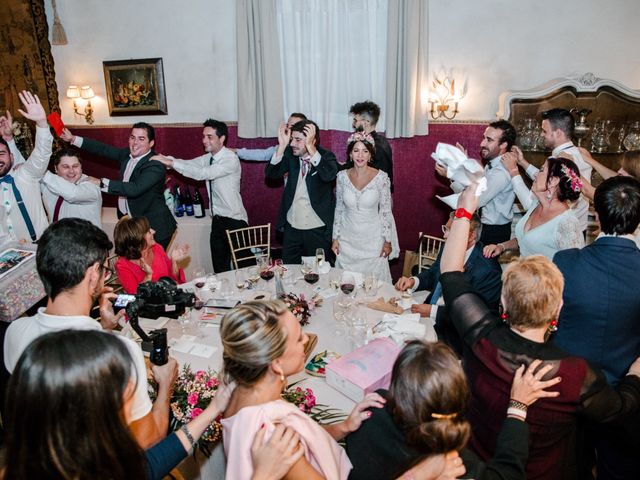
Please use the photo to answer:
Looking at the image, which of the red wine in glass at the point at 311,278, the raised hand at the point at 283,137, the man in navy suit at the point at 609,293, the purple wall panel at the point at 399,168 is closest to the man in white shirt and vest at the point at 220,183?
the raised hand at the point at 283,137

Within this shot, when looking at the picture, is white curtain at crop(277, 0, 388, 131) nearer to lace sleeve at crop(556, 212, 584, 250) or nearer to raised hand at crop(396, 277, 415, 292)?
raised hand at crop(396, 277, 415, 292)

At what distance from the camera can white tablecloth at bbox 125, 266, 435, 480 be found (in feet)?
6.95

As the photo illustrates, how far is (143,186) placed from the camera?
4250 mm

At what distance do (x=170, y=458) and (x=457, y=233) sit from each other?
132 cm

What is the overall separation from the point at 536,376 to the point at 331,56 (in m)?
4.59

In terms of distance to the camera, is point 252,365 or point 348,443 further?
point 348,443

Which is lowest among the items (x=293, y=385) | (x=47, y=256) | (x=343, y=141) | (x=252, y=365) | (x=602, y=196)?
(x=293, y=385)

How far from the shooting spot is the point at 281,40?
5352 mm

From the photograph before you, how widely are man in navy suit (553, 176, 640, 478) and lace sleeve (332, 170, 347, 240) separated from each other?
2.19m

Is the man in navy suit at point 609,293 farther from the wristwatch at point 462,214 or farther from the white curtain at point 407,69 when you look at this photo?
the white curtain at point 407,69

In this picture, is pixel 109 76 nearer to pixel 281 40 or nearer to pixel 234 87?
pixel 234 87

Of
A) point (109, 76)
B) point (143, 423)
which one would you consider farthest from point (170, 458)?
point (109, 76)

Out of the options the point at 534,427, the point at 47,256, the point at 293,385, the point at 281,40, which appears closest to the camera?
the point at 534,427

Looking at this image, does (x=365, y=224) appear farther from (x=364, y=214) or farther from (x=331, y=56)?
(x=331, y=56)
